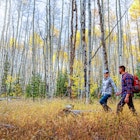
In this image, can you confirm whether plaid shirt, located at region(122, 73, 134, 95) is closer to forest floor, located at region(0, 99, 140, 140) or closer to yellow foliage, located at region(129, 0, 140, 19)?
forest floor, located at region(0, 99, 140, 140)

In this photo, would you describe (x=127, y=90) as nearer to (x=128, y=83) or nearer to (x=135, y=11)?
(x=128, y=83)

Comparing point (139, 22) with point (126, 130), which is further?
point (139, 22)

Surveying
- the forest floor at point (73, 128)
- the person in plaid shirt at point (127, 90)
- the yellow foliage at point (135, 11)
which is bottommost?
the forest floor at point (73, 128)

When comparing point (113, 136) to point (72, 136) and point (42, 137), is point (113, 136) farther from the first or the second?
point (42, 137)

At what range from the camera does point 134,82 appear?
664 centimetres

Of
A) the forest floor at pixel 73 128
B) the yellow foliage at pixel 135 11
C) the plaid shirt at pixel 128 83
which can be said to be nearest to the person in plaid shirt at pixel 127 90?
the plaid shirt at pixel 128 83

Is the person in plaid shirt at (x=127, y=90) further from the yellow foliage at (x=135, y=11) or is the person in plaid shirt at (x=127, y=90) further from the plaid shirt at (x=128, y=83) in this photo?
the yellow foliage at (x=135, y=11)

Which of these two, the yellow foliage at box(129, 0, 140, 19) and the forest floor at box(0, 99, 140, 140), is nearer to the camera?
the forest floor at box(0, 99, 140, 140)

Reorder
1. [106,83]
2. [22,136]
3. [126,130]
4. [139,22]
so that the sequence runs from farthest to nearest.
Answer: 1. [139,22]
2. [106,83]
3. [126,130]
4. [22,136]

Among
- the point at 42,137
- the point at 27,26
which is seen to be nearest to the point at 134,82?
the point at 42,137

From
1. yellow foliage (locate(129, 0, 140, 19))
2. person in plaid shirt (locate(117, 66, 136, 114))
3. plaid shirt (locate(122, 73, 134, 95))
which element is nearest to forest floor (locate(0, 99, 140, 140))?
person in plaid shirt (locate(117, 66, 136, 114))

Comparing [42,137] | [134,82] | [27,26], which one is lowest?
[42,137]

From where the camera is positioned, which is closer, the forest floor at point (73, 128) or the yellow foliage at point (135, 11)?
the forest floor at point (73, 128)

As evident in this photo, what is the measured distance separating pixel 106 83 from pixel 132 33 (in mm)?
25814
